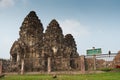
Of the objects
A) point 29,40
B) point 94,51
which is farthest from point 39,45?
point 94,51

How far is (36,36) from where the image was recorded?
57344 millimetres

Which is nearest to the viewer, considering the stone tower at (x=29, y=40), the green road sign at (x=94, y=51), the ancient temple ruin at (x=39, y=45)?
the green road sign at (x=94, y=51)

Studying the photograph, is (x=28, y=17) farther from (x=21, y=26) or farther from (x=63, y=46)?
(x=63, y=46)

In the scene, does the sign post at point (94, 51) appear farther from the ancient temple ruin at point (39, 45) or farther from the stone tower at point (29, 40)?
the stone tower at point (29, 40)

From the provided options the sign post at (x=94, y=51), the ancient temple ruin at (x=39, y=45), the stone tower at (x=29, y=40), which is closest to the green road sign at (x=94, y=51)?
the sign post at (x=94, y=51)

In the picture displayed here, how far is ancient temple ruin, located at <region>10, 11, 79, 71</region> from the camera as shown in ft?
175

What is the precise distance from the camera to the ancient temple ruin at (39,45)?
175ft

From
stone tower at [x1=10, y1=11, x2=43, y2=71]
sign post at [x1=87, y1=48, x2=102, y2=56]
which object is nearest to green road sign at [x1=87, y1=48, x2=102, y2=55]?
sign post at [x1=87, y1=48, x2=102, y2=56]

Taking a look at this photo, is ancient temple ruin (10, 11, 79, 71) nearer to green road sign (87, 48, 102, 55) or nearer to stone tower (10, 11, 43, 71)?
stone tower (10, 11, 43, 71)

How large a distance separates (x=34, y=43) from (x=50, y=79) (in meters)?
35.7

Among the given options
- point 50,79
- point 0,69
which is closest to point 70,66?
point 0,69

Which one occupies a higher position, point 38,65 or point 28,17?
point 28,17

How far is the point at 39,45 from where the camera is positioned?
56.9m

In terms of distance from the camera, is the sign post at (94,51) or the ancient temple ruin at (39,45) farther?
the ancient temple ruin at (39,45)
